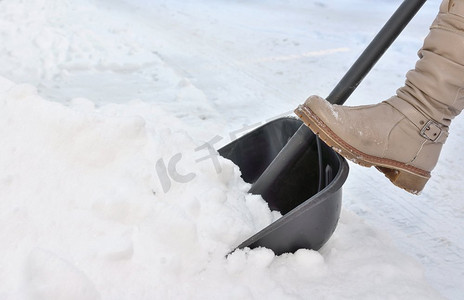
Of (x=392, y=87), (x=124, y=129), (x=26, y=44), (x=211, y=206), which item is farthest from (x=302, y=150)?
(x=26, y=44)

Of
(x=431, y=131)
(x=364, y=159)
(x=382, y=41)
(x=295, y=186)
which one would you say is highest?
(x=382, y=41)

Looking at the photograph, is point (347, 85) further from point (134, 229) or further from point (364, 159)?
point (134, 229)

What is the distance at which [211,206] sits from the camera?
1.29m

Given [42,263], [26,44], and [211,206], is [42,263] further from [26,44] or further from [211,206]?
[26,44]

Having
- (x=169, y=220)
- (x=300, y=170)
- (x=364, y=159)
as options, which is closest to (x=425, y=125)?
(x=364, y=159)

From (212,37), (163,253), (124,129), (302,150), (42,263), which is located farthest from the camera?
(212,37)

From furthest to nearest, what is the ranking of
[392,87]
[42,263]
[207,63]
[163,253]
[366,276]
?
[207,63] < [392,87] < [366,276] < [163,253] < [42,263]

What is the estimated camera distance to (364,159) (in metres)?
1.35

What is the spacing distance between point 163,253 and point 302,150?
60 cm

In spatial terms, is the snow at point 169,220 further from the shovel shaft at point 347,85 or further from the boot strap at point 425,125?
the boot strap at point 425,125

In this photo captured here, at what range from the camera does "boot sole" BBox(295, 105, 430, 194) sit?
132cm

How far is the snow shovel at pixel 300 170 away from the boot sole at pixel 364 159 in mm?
46

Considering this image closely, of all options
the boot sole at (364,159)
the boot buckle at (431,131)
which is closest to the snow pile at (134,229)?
the boot sole at (364,159)

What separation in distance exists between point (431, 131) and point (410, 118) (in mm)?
71
